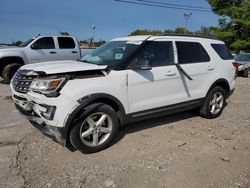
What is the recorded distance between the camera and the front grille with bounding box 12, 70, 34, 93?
4.09 metres

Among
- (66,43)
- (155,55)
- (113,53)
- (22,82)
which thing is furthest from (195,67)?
(66,43)

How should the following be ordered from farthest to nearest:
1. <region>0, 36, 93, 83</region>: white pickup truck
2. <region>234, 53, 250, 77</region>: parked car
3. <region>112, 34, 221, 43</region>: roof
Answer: <region>234, 53, 250, 77</region>: parked car
<region>0, 36, 93, 83</region>: white pickup truck
<region>112, 34, 221, 43</region>: roof

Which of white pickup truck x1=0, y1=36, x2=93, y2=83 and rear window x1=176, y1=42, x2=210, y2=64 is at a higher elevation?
rear window x1=176, y1=42, x2=210, y2=64

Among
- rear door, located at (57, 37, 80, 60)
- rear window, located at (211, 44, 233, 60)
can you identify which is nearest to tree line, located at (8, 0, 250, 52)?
rear door, located at (57, 37, 80, 60)

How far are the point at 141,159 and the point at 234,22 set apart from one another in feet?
100.0

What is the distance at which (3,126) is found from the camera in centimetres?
547

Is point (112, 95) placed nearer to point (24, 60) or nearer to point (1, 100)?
point (1, 100)

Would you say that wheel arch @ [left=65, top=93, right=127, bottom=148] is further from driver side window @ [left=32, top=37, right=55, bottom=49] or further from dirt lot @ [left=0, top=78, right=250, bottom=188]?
driver side window @ [left=32, top=37, right=55, bottom=49]

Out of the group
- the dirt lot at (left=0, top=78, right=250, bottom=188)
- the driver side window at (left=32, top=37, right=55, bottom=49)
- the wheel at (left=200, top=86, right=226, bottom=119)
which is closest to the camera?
the dirt lot at (left=0, top=78, right=250, bottom=188)

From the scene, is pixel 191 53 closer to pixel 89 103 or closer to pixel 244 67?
pixel 89 103

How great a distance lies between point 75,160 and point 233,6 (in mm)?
32420

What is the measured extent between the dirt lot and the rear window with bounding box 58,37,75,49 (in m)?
6.54

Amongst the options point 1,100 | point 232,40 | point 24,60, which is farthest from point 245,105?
point 232,40

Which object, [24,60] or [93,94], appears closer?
[93,94]
